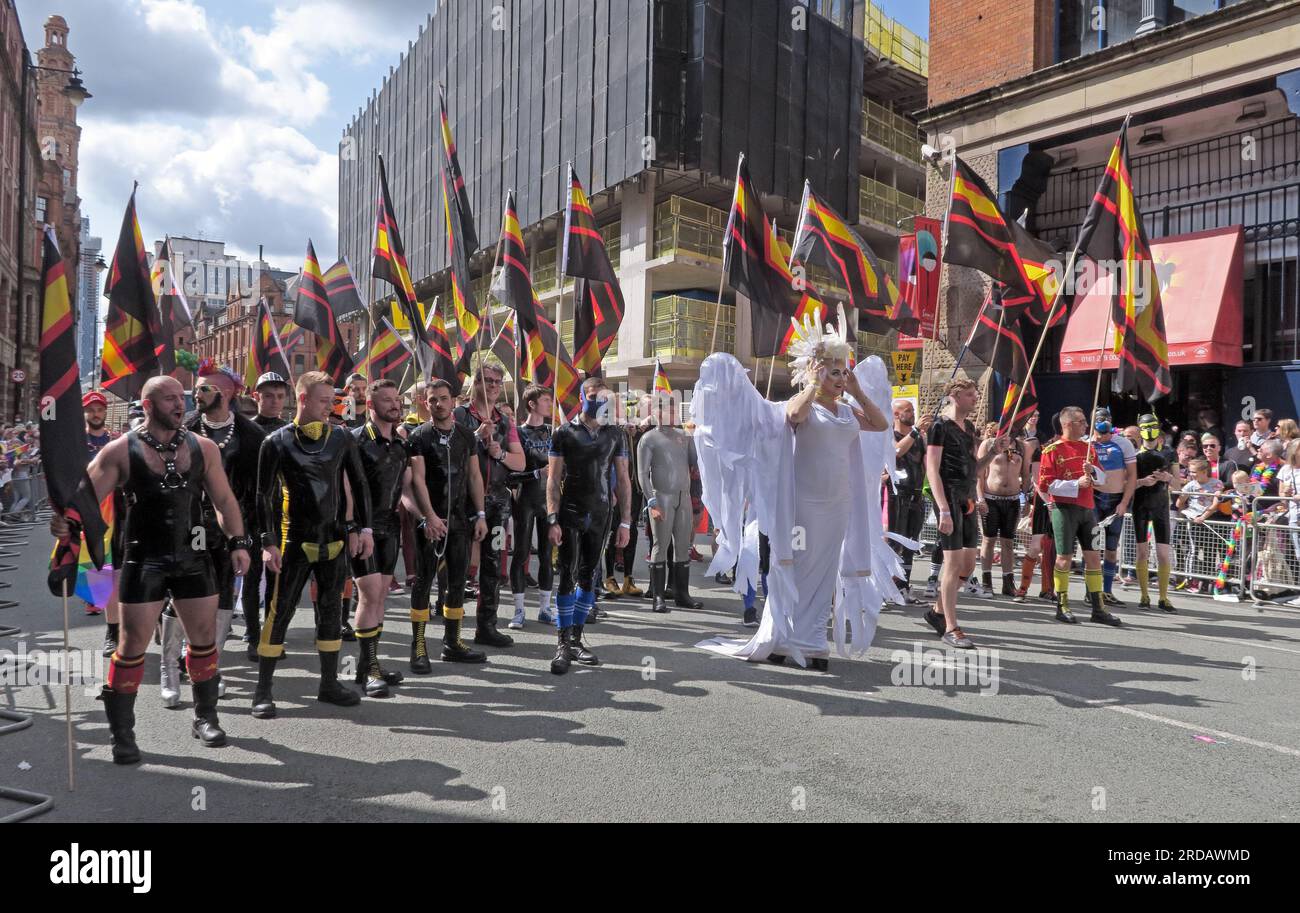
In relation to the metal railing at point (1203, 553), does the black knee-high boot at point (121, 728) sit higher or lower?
lower

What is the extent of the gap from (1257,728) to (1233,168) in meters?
13.5

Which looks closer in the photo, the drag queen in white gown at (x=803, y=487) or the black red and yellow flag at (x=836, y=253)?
the drag queen in white gown at (x=803, y=487)

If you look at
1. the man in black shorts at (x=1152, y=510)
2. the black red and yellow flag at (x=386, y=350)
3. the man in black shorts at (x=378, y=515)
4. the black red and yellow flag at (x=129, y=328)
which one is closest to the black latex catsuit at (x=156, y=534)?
the man in black shorts at (x=378, y=515)

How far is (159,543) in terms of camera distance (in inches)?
179

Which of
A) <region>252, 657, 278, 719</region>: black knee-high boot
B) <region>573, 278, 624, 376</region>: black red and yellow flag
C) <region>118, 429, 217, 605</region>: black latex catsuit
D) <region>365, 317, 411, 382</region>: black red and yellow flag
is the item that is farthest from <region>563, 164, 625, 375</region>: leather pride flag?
<region>118, 429, 217, 605</region>: black latex catsuit

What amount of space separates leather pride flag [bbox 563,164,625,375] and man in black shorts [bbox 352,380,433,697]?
4266 mm

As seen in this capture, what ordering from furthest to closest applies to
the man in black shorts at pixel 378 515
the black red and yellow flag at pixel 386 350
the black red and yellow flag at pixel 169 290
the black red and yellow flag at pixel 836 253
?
the black red and yellow flag at pixel 386 350
the black red and yellow flag at pixel 169 290
the black red and yellow flag at pixel 836 253
the man in black shorts at pixel 378 515

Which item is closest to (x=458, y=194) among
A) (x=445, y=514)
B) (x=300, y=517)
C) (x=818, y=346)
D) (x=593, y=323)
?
(x=593, y=323)

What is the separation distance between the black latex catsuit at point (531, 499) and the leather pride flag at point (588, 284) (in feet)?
8.28

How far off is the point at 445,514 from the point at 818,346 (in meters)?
3.03

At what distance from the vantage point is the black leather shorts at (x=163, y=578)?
4.49m

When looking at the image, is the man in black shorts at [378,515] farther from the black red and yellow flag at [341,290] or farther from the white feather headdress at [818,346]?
the black red and yellow flag at [341,290]

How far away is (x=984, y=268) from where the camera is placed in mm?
9828

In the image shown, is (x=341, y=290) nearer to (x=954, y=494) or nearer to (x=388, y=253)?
(x=388, y=253)
